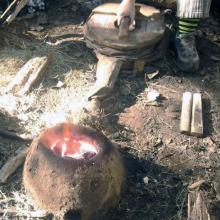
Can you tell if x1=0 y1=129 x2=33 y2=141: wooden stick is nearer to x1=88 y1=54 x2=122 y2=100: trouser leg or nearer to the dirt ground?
the dirt ground

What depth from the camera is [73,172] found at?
3.17 metres

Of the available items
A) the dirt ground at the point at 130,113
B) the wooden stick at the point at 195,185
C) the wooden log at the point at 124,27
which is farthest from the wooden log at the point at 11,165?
the wooden log at the point at 124,27

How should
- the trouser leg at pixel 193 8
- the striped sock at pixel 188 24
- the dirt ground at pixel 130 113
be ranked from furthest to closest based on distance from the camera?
the striped sock at pixel 188 24
the trouser leg at pixel 193 8
the dirt ground at pixel 130 113

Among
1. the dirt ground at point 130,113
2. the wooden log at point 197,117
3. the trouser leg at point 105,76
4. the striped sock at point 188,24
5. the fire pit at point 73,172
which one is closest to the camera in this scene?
the fire pit at point 73,172

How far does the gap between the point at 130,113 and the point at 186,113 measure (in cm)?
52

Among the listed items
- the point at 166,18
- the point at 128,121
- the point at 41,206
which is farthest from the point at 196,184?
the point at 166,18

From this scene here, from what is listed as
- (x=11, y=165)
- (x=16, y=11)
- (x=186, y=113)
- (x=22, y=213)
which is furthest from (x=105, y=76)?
(x=22, y=213)

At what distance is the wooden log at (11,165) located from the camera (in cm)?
359

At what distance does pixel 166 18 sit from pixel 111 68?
1.24 meters

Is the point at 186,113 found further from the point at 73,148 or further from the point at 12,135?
the point at 12,135

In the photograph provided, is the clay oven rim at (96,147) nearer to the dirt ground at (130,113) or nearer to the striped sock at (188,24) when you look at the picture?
the dirt ground at (130,113)

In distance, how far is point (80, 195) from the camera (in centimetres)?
319

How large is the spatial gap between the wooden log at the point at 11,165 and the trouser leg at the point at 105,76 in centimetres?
93

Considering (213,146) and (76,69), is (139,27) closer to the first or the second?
(76,69)
